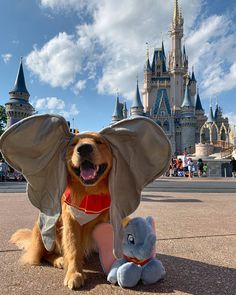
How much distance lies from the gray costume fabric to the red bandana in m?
0.12

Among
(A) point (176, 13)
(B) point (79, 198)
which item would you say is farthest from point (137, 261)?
(A) point (176, 13)

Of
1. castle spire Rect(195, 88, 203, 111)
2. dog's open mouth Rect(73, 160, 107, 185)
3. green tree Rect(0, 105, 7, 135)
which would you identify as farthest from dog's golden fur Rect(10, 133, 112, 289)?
castle spire Rect(195, 88, 203, 111)

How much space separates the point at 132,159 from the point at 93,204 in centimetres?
43

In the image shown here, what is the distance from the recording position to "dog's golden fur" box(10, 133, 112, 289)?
2.08m

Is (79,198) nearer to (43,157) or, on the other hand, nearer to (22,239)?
(43,157)

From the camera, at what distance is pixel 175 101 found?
65562 millimetres

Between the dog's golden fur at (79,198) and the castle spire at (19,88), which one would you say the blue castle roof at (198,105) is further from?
the dog's golden fur at (79,198)

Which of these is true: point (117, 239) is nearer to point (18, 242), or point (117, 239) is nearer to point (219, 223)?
point (18, 242)

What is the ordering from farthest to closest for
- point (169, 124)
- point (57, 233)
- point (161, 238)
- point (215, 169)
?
point (169, 124)
point (215, 169)
point (161, 238)
point (57, 233)

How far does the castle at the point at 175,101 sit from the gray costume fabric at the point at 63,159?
5901 centimetres

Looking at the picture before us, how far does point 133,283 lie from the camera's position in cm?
200

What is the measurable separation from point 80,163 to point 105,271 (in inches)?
32.6

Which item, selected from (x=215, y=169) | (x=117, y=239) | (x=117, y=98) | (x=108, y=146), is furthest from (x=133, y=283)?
(x=117, y=98)

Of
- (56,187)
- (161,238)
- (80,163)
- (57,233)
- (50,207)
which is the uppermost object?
(80,163)
